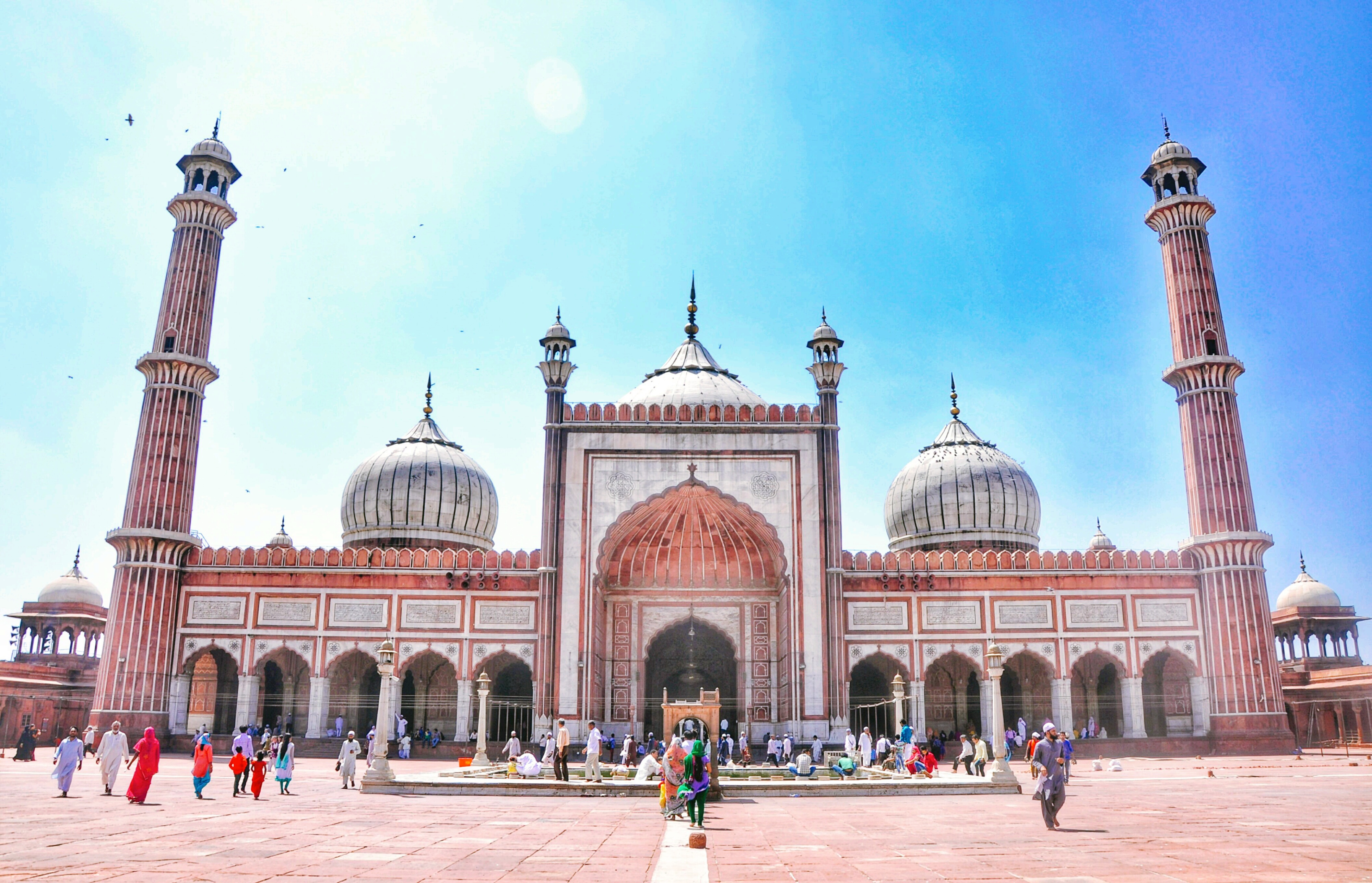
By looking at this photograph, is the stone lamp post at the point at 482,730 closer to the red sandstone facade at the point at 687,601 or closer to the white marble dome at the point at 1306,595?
the red sandstone facade at the point at 687,601

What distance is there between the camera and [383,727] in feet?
46.3

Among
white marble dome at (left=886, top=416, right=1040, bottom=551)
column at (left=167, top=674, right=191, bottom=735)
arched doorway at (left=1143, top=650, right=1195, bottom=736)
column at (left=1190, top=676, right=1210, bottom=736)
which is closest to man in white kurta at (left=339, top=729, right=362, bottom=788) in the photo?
column at (left=167, top=674, right=191, bottom=735)

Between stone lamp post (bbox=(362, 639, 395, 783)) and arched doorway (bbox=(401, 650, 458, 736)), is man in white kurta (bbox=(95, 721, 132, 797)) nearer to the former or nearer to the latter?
stone lamp post (bbox=(362, 639, 395, 783))

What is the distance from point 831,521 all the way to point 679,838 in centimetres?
1509

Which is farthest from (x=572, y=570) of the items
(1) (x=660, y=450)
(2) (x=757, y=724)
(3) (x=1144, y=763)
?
(3) (x=1144, y=763)

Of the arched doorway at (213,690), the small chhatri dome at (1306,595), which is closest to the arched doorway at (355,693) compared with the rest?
the arched doorway at (213,690)

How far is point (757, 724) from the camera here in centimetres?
2398

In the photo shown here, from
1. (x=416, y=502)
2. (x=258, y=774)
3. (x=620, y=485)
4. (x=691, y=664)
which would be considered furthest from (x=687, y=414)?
(x=258, y=774)

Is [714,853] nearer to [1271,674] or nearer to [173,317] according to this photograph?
[1271,674]

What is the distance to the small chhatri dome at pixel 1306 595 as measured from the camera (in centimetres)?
3362

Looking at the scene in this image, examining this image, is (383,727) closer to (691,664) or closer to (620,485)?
(620,485)

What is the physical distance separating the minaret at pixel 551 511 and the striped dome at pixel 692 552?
1.75 metres

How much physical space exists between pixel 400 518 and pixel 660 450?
9.23 metres

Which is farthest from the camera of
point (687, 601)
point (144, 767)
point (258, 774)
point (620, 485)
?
point (687, 601)
